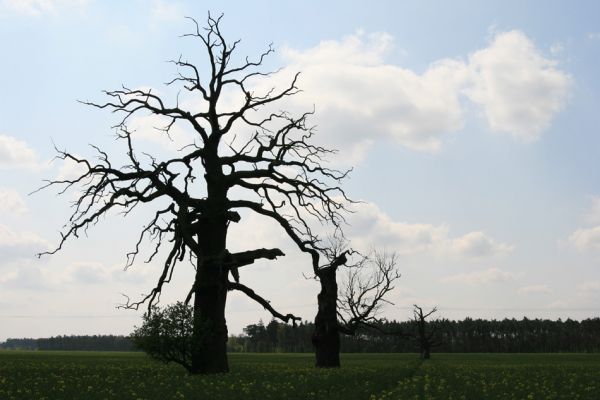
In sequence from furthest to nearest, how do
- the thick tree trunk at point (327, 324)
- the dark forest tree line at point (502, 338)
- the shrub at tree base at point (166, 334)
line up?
1. the dark forest tree line at point (502, 338)
2. the thick tree trunk at point (327, 324)
3. the shrub at tree base at point (166, 334)

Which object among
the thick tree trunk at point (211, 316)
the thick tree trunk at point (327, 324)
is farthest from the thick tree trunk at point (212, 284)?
the thick tree trunk at point (327, 324)

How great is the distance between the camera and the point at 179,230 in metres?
32.0

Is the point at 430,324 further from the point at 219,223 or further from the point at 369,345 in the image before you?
the point at 219,223

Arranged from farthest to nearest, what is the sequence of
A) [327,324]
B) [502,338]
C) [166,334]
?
1. [502,338]
2. [327,324]
3. [166,334]

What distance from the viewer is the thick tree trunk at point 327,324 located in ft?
133

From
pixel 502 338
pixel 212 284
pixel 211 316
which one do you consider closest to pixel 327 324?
pixel 211 316

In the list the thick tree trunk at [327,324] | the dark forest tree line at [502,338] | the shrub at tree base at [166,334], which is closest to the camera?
the shrub at tree base at [166,334]

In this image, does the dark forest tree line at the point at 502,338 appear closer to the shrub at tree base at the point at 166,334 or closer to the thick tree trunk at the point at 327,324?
the thick tree trunk at the point at 327,324

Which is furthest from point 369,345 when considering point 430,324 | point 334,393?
point 334,393

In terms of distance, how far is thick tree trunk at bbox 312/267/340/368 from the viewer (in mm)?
40500

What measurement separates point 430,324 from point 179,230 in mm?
176259

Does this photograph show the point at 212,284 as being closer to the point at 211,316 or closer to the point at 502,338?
the point at 211,316

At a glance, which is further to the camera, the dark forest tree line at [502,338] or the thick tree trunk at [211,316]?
the dark forest tree line at [502,338]

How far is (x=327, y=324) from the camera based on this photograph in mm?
40562
